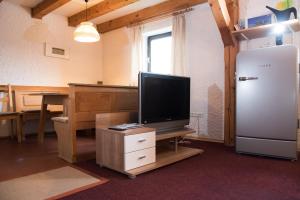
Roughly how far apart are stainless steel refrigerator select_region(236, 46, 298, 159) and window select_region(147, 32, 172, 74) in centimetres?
182

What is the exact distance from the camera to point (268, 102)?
8.66ft

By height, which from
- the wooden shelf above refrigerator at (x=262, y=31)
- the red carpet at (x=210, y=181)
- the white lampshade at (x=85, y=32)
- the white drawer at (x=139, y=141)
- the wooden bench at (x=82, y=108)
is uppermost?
the white lampshade at (x=85, y=32)

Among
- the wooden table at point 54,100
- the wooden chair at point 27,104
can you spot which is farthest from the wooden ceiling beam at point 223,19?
the wooden chair at point 27,104

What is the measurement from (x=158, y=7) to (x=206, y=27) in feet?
3.29

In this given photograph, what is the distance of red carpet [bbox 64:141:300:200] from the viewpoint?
1692 millimetres

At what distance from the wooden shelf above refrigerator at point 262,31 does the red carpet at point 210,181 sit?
5.16 ft

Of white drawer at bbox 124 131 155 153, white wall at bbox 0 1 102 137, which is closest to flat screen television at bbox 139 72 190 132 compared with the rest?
white drawer at bbox 124 131 155 153

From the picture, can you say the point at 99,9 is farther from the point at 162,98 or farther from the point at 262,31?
the point at 262,31

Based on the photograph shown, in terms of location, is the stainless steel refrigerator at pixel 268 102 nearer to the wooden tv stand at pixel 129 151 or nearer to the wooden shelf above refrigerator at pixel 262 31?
the wooden shelf above refrigerator at pixel 262 31

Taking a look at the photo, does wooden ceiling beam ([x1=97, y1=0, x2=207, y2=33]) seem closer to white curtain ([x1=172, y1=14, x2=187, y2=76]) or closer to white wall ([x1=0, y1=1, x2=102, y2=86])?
white curtain ([x1=172, y1=14, x2=187, y2=76])

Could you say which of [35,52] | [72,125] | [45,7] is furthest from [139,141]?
[35,52]

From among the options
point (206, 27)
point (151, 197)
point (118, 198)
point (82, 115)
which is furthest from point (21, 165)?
point (206, 27)

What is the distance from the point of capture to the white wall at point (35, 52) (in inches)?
162

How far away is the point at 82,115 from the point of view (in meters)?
2.58
